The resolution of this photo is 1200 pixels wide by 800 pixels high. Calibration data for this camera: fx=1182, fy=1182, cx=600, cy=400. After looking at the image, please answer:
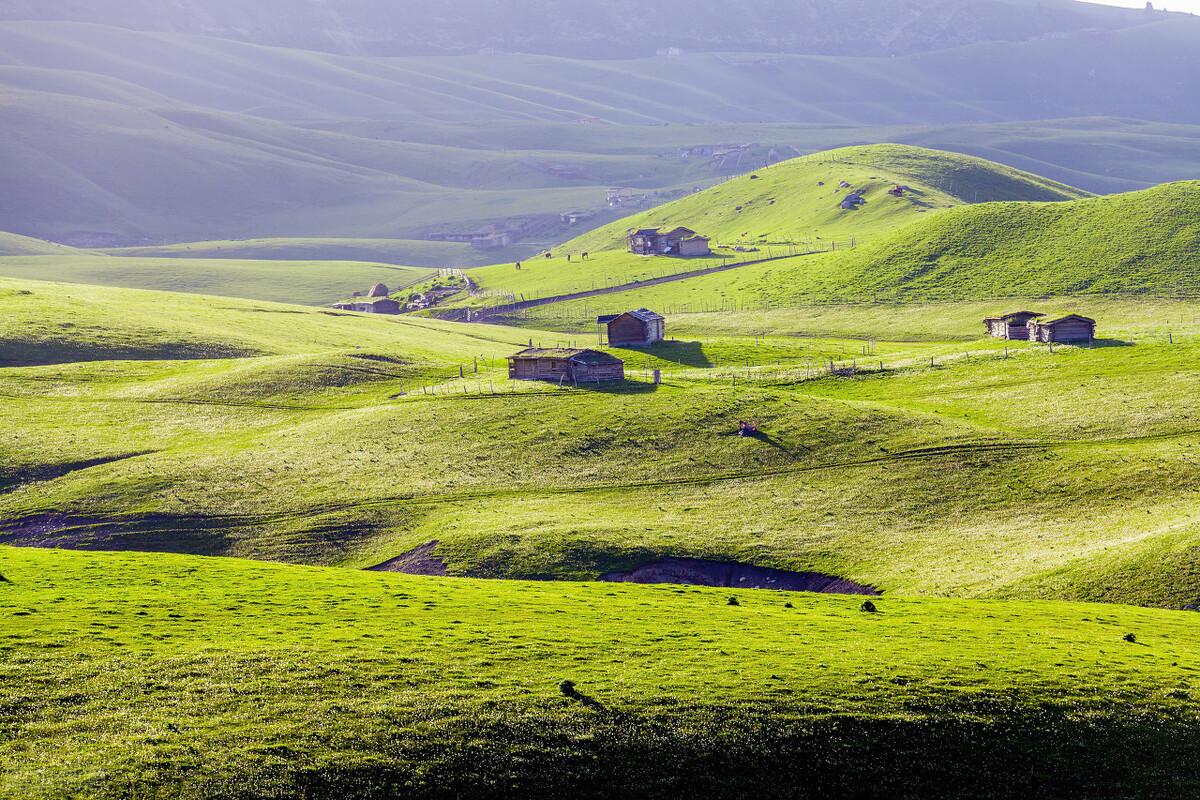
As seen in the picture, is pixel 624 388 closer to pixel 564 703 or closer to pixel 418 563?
pixel 418 563

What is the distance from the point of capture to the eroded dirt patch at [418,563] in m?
77.9

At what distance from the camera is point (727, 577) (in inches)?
2987

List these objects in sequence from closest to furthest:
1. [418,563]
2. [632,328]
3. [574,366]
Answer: [418,563] < [574,366] < [632,328]

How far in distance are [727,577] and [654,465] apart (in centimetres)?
2315

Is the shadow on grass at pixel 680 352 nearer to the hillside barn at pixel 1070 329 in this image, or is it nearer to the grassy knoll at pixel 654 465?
the grassy knoll at pixel 654 465

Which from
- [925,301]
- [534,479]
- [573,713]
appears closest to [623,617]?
[573,713]

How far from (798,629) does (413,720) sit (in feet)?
69.5

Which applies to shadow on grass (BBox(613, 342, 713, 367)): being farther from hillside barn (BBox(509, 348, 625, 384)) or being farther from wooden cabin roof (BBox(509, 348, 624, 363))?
wooden cabin roof (BBox(509, 348, 624, 363))

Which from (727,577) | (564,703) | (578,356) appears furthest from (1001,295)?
(564,703)

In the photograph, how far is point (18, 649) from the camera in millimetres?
46344

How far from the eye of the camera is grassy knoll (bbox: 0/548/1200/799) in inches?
1542

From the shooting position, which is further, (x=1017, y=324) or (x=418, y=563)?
(x=1017, y=324)

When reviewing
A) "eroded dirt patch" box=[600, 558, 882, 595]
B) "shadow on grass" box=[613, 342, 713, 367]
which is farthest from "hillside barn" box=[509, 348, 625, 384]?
"eroded dirt patch" box=[600, 558, 882, 595]

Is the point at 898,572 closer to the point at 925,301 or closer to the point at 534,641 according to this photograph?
the point at 534,641
